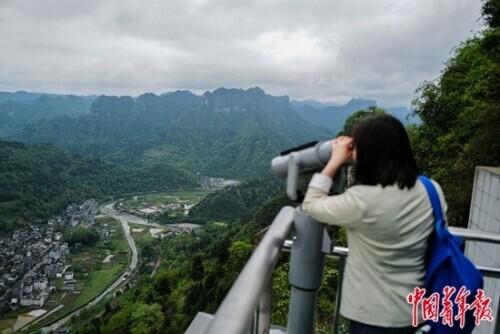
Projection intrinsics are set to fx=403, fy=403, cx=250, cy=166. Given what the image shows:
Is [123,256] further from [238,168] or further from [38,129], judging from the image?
[38,129]

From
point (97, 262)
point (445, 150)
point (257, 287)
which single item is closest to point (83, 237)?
point (97, 262)

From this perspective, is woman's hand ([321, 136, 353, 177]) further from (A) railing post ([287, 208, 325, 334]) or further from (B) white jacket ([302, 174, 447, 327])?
(A) railing post ([287, 208, 325, 334])

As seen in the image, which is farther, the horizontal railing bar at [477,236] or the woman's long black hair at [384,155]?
the horizontal railing bar at [477,236]

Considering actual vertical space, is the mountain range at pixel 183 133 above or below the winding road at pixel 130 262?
above

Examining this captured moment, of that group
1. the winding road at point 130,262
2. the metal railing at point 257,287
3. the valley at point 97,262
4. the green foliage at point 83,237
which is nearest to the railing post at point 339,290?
the metal railing at point 257,287

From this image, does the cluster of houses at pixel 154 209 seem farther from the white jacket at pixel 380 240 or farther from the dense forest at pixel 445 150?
the white jacket at pixel 380 240

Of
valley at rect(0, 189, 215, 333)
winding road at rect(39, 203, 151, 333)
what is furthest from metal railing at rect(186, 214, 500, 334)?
valley at rect(0, 189, 215, 333)
